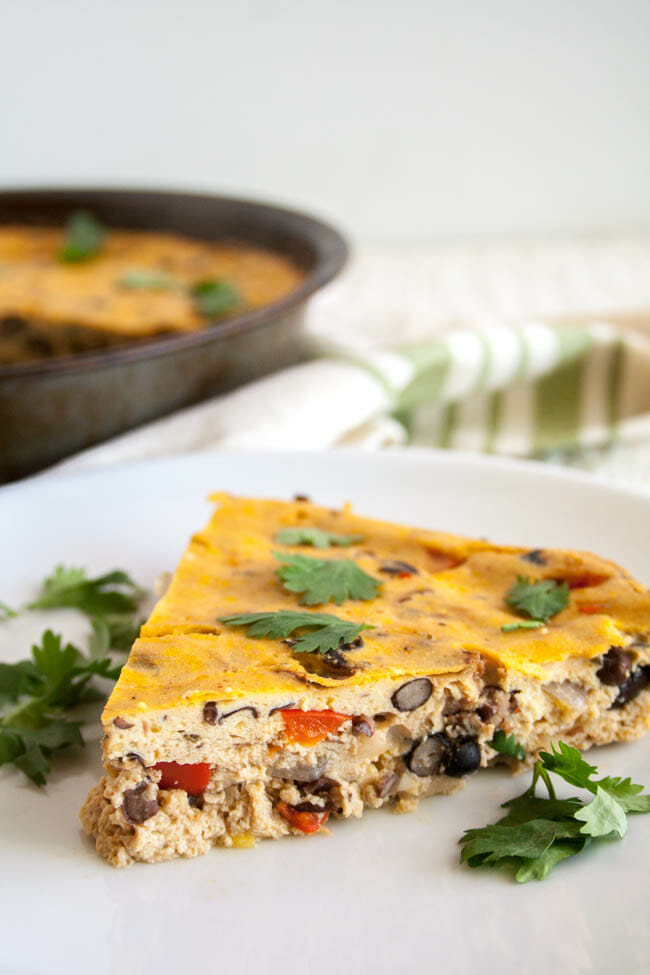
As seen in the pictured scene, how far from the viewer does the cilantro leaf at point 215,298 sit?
5.23m

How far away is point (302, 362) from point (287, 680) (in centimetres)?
255

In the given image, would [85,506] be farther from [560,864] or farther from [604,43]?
[604,43]

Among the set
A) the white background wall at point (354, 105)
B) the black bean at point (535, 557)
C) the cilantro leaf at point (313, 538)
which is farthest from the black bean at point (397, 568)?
the white background wall at point (354, 105)

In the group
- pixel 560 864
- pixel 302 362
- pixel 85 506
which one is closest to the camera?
pixel 560 864

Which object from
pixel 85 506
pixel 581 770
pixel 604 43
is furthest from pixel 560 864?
pixel 604 43

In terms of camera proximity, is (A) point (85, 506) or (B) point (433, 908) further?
(A) point (85, 506)

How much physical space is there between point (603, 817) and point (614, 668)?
39cm

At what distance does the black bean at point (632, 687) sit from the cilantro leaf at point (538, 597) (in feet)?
0.76

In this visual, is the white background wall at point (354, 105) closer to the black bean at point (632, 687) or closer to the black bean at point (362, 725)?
the black bean at point (632, 687)

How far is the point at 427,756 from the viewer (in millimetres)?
2596

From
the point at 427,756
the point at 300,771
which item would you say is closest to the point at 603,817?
the point at 427,756

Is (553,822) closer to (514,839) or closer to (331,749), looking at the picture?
(514,839)

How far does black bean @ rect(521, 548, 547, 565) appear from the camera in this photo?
9.77 ft

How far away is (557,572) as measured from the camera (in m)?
2.93
